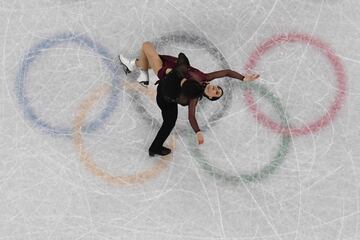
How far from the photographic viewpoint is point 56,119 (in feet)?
14.2

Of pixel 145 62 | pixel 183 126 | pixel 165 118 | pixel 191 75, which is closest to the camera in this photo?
pixel 191 75

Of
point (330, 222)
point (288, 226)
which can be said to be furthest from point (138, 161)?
point (330, 222)

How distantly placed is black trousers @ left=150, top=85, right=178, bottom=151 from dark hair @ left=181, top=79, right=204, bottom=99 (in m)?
0.34

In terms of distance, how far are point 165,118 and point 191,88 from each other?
0.62 m

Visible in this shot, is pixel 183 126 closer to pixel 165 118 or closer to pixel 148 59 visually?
pixel 165 118

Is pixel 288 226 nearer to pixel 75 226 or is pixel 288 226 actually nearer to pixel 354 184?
pixel 354 184

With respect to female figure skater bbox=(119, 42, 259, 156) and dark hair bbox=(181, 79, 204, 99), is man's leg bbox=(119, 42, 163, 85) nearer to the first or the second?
female figure skater bbox=(119, 42, 259, 156)

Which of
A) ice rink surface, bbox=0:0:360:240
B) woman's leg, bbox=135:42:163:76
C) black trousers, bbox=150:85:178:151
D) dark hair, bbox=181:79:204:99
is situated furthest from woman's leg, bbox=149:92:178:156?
dark hair, bbox=181:79:204:99

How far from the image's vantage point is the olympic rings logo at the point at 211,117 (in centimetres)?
428

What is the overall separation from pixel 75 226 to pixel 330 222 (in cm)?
210

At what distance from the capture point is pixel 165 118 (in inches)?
157

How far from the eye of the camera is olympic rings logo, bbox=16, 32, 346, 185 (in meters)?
4.28

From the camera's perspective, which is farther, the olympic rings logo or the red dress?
the olympic rings logo

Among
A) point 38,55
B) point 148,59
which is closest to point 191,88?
point 148,59
